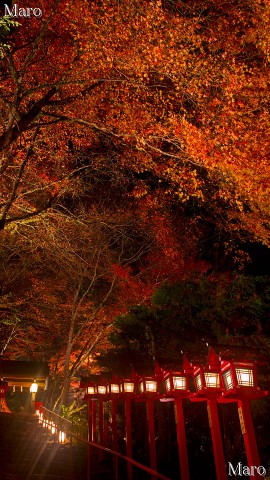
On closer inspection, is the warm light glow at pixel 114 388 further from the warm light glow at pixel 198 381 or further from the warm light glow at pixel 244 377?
the warm light glow at pixel 244 377

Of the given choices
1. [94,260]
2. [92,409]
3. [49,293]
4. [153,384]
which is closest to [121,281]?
[94,260]

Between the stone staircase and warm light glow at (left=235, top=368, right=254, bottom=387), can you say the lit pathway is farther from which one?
warm light glow at (left=235, top=368, right=254, bottom=387)

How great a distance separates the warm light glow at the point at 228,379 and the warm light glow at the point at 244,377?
16 cm

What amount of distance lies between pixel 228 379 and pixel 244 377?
1.26ft

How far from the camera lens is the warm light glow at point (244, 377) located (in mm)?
7270

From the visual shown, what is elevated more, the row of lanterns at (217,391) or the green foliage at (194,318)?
the green foliage at (194,318)

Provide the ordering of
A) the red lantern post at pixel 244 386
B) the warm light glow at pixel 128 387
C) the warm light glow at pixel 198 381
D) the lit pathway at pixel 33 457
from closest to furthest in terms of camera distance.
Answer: the red lantern post at pixel 244 386, the warm light glow at pixel 198 381, the lit pathway at pixel 33 457, the warm light glow at pixel 128 387

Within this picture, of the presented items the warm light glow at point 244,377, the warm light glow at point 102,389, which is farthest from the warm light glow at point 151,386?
the warm light glow at point 102,389

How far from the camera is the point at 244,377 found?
7.31 meters

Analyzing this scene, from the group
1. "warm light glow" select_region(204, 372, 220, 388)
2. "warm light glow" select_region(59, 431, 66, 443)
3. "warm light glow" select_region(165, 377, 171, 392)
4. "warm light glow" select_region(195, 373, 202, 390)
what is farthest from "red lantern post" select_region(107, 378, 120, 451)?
"warm light glow" select_region(204, 372, 220, 388)

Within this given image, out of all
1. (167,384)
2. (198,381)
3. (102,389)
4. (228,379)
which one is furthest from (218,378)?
(102,389)

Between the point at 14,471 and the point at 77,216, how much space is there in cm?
768

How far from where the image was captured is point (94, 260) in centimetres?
1988

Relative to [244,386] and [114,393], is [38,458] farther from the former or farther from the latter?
[244,386]
